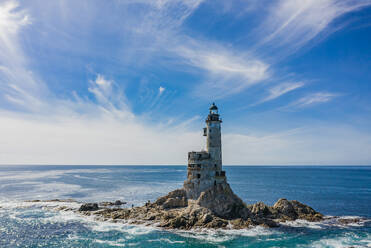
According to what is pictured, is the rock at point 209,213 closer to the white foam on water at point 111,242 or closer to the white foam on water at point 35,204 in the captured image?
the white foam on water at point 111,242

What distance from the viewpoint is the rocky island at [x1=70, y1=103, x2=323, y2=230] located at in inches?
1705

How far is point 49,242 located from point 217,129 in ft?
112

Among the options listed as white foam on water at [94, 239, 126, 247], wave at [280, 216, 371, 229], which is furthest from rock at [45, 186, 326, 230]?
white foam on water at [94, 239, 126, 247]

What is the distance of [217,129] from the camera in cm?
5222

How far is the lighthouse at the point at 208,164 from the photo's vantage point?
1991 inches

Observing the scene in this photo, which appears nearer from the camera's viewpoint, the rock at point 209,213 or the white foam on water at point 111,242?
the white foam on water at point 111,242

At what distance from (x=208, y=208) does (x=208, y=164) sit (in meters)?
8.58

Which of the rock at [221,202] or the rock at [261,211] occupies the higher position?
the rock at [221,202]

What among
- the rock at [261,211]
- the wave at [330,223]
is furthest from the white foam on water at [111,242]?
the wave at [330,223]

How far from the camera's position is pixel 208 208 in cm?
4650

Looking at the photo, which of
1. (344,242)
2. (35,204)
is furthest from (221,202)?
(35,204)

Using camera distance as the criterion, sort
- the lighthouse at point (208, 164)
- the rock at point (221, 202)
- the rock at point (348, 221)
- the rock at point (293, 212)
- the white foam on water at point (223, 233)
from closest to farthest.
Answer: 1. the white foam on water at point (223, 233)
2. the rock at point (348, 221)
3. the rock at point (221, 202)
4. the rock at point (293, 212)
5. the lighthouse at point (208, 164)

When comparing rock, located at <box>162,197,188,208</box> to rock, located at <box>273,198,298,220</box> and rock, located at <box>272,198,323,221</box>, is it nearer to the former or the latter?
rock, located at <box>272,198,323,221</box>

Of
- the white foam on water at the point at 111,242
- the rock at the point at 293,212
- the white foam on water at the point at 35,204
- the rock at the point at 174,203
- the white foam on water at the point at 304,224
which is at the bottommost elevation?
the white foam on water at the point at 111,242
